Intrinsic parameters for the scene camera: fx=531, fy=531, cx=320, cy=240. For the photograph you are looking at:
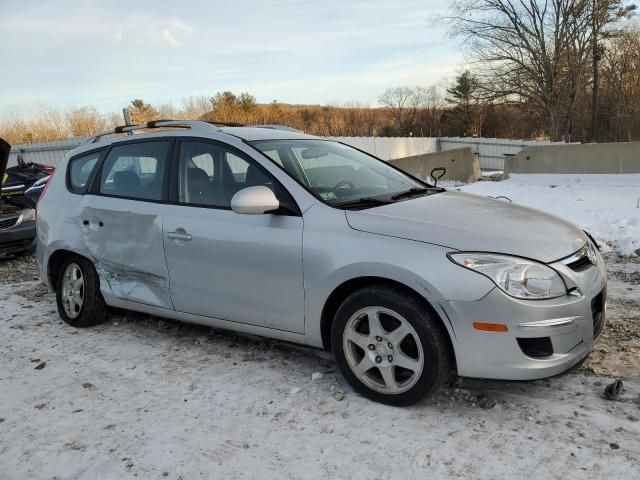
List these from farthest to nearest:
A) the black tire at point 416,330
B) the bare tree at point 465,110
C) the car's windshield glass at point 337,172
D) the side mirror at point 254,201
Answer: the bare tree at point 465,110, the car's windshield glass at point 337,172, the side mirror at point 254,201, the black tire at point 416,330

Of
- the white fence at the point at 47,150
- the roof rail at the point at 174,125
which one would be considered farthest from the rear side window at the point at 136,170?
the white fence at the point at 47,150

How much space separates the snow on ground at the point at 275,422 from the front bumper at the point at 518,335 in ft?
0.95

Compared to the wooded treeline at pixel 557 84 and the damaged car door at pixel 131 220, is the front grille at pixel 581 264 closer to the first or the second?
the damaged car door at pixel 131 220

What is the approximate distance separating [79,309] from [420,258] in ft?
10.5

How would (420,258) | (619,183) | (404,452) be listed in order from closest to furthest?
(404,452) < (420,258) < (619,183)

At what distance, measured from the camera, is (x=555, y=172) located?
12.3 m

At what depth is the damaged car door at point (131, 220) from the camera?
12.9 ft

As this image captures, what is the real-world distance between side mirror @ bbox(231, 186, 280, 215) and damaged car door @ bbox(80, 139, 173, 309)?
0.93 metres

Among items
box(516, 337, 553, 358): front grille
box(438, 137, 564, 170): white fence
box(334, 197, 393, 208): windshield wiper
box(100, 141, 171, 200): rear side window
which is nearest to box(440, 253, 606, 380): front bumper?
box(516, 337, 553, 358): front grille

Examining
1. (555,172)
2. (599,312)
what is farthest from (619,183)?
Result: (599,312)

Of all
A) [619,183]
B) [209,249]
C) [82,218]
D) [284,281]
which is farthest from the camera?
[619,183]

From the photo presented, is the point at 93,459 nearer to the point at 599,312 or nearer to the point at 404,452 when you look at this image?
the point at 404,452

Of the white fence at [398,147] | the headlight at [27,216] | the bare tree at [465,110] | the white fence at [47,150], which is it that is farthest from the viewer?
the bare tree at [465,110]

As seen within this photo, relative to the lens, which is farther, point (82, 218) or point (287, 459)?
point (82, 218)
